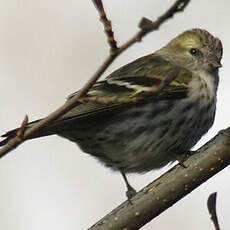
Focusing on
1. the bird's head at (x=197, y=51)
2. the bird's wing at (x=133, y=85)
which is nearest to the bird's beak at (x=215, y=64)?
the bird's head at (x=197, y=51)

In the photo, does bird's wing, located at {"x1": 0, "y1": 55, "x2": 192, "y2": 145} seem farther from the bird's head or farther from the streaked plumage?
the bird's head

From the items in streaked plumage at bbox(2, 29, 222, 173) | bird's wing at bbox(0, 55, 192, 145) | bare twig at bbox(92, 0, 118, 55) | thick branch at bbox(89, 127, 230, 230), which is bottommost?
thick branch at bbox(89, 127, 230, 230)

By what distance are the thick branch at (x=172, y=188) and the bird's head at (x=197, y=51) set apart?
1.52 metres

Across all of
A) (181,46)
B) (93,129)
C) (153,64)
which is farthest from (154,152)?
(181,46)

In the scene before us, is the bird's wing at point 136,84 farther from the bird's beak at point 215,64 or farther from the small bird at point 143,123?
the bird's beak at point 215,64

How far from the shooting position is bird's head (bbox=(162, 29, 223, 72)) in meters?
3.41

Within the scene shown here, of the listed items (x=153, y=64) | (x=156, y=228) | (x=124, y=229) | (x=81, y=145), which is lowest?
(x=156, y=228)

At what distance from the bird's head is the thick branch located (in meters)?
1.52

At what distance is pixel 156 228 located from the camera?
5430 mm

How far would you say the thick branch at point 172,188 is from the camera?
6.13ft

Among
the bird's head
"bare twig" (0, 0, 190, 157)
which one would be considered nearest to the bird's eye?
the bird's head

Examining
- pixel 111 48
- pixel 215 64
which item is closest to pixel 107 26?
pixel 111 48

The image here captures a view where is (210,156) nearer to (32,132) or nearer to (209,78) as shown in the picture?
(32,132)

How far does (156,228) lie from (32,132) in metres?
4.28
